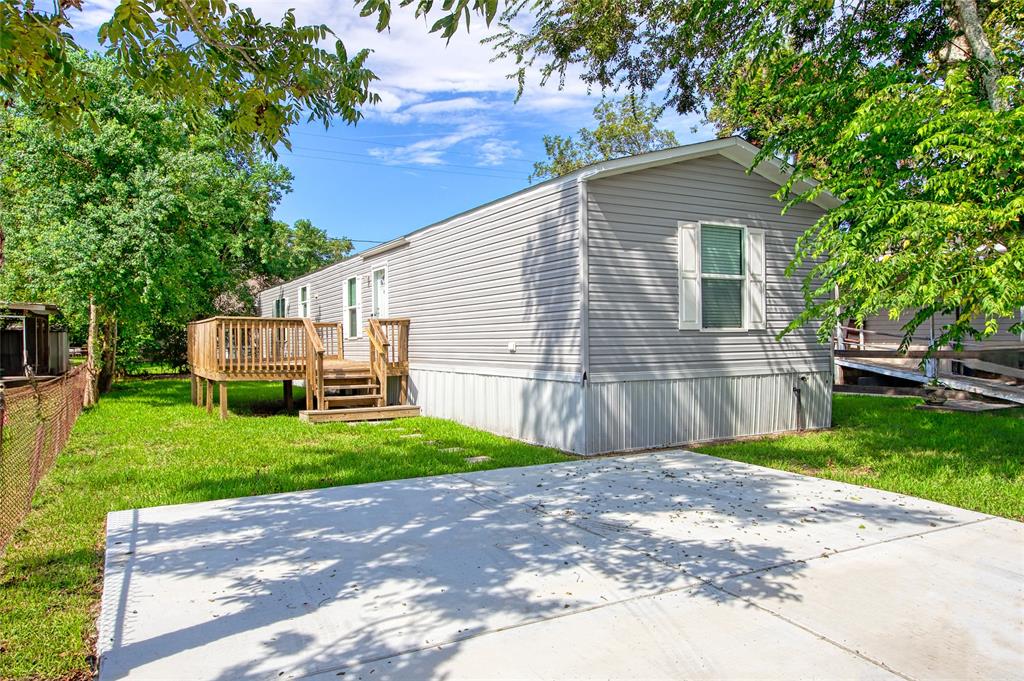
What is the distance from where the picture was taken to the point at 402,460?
7762 millimetres

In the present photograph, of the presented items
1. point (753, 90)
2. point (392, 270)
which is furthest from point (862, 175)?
point (392, 270)

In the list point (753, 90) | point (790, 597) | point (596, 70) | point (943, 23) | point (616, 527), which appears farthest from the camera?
point (596, 70)

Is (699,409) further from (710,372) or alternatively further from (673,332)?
(673,332)

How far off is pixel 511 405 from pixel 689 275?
2.94 m

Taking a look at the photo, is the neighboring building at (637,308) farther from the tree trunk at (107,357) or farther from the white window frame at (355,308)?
the tree trunk at (107,357)

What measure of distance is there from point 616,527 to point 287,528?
2.43 m

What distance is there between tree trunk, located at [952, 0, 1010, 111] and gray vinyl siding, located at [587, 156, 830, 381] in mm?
2731

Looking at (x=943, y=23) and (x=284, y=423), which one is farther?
(x=284, y=423)

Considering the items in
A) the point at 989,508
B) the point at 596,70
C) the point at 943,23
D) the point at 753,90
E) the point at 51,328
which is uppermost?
the point at 596,70

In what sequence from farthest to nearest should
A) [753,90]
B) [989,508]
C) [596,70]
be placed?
[596,70] < [753,90] < [989,508]

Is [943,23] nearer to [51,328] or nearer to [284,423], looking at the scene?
[284,423]

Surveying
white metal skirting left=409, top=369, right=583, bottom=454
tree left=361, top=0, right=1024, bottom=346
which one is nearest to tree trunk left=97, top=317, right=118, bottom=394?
white metal skirting left=409, top=369, right=583, bottom=454

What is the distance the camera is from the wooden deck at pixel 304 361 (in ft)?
37.9

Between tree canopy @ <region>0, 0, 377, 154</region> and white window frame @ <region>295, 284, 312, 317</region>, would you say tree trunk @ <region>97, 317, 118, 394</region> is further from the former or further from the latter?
tree canopy @ <region>0, 0, 377, 154</region>
